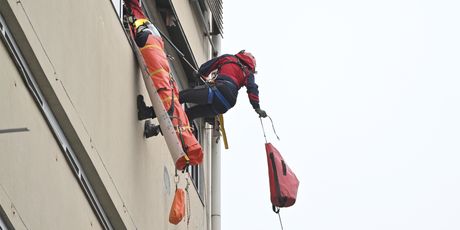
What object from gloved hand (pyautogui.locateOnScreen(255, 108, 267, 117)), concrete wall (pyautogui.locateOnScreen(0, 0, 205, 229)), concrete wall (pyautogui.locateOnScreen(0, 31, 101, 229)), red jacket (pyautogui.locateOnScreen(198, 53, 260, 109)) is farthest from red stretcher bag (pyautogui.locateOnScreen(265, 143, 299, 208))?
concrete wall (pyautogui.locateOnScreen(0, 31, 101, 229))

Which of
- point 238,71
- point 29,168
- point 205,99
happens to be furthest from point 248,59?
point 29,168

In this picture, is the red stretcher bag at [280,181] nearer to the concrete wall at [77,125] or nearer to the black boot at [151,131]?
the concrete wall at [77,125]

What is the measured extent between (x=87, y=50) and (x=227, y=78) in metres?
3.79

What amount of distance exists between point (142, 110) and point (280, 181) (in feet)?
7.39

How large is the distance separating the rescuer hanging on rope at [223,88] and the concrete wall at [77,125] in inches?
24.4

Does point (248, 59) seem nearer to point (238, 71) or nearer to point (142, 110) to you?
point (238, 71)

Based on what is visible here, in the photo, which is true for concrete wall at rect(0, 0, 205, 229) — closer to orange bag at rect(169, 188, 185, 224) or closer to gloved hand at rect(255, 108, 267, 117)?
orange bag at rect(169, 188, 185, 224)

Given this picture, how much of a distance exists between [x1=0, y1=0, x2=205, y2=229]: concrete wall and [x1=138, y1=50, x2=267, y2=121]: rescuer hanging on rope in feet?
2.03

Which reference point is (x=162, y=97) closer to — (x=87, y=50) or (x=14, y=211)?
(x=87, y=50)

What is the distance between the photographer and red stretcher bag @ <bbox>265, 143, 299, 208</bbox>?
1477cm

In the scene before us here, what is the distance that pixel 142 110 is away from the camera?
44.0 ft

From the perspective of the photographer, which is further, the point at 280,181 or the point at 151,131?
the point at 280,181

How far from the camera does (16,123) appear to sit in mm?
9195

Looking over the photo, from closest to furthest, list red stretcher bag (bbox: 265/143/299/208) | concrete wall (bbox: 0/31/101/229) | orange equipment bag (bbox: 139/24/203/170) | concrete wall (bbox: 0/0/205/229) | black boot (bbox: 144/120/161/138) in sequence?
concrete wall (bbox: 0/31/101/229) → concrete wall (bbox: 0/0/205/229) → orange equipment bag (bbox: 139/24/203/170) → black boot (bbox: 144/120/161/138) → red stretcher bag (bbox: 265/143/299/208)
